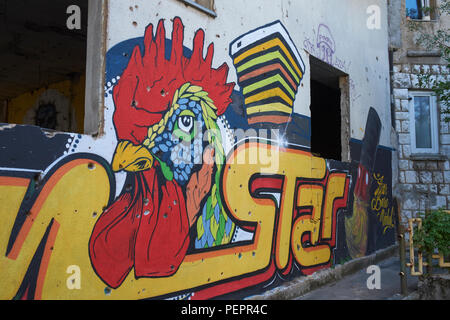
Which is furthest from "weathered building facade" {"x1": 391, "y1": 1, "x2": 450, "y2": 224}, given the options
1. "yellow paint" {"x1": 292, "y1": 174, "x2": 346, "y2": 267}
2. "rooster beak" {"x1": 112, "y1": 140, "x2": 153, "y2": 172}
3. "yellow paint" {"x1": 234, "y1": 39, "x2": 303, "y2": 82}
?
"rooster beak" {"x1": 112, "y1": 140, "x2": 153, "y2": 172}

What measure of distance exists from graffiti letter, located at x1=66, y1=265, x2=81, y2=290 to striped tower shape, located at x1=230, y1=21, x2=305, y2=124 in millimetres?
2521

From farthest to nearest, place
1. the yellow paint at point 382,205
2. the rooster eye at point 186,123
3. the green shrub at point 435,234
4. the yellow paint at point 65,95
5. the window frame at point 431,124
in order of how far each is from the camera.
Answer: the window frame at point 431,124, the yellow paint at point 382,205, the yellow paint at point 65,95, the green shrub at point 435,234, the rooster eye at point 186,123

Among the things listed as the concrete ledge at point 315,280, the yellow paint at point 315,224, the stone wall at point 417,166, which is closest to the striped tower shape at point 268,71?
the yellow paint at point 315,224

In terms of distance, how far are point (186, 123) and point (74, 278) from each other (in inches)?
64.2

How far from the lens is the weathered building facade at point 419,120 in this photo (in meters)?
8.98

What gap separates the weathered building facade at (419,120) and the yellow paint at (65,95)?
6657 mm

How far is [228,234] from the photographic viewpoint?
4.12m

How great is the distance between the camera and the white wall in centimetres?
337

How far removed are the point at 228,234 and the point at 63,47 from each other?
13.3 ft

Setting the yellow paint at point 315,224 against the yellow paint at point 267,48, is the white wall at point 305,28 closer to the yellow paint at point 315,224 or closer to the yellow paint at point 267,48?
the yellow paint at point 267,48

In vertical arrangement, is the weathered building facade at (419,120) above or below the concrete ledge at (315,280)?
above

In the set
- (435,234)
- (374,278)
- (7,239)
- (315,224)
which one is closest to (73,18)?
(7,239)

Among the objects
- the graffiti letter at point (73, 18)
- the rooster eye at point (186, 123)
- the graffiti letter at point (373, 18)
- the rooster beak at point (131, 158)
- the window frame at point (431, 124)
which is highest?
the graffiti letter at point (373, 18)
